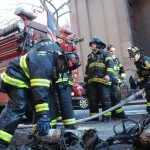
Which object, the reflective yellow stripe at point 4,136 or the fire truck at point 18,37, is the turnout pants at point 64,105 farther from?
the fire truck at point 18,37

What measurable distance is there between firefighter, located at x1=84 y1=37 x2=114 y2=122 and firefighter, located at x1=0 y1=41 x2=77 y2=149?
2028 mm

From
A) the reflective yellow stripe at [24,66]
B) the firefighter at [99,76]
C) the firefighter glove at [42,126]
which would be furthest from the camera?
the firefighter at [99,76]

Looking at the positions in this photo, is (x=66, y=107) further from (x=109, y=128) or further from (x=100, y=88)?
(x=100, y=88)

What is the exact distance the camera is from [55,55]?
266 cm

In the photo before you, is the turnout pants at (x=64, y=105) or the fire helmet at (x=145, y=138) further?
the turnout pants at (x=64, y=105)

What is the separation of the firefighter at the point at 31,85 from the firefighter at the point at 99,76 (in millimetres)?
2028

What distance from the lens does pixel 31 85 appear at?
2490 mm

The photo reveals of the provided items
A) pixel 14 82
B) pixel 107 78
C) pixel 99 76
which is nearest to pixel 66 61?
pixel 14 82

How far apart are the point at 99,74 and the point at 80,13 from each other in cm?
866

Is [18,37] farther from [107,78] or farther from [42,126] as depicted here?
[42,126]

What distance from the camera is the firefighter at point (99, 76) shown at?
464cm

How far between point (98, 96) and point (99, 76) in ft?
1.50

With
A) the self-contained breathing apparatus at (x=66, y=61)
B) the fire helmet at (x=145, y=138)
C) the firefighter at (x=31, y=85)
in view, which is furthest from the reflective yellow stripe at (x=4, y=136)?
the fire helmet at (x=145, y=138)

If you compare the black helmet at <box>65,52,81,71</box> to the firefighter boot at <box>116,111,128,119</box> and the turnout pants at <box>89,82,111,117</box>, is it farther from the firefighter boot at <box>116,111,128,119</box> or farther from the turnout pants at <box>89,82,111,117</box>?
the firefighter boot at <box>116,111,128,119</box>
